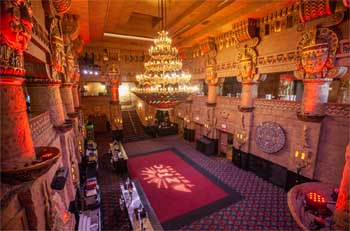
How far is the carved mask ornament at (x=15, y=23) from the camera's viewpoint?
4.56 feet

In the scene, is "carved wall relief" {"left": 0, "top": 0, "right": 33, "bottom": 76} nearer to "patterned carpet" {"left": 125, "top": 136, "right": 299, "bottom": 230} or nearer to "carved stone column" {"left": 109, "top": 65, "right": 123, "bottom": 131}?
"patterned carpet" {"left": 125, "top": 136, "right": 299, "bottom": 230}

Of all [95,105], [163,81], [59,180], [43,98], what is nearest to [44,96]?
[43,98]

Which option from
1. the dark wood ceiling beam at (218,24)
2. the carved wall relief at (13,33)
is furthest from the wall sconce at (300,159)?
the carved wall relief at (13,33)

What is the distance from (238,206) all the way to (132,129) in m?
11.0

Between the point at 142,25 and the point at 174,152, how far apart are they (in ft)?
26.6

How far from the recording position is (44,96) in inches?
154

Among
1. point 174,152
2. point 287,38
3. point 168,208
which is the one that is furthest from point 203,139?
point 287,38

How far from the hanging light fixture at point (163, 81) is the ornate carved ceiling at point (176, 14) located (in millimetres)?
2242

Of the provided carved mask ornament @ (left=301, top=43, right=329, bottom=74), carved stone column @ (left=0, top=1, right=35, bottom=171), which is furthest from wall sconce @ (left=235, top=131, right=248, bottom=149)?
carved stone column @ (left=0, top=1, right=35, bottom=171)

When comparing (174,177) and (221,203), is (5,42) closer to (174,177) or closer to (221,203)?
(221,203)

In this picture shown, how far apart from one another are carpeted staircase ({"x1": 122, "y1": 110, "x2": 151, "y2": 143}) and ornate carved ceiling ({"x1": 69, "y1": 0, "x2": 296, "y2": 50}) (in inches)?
305

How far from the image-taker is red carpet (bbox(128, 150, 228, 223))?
6.08m

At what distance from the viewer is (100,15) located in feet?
21.4

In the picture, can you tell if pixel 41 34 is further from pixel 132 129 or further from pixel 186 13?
pixel 132 129
